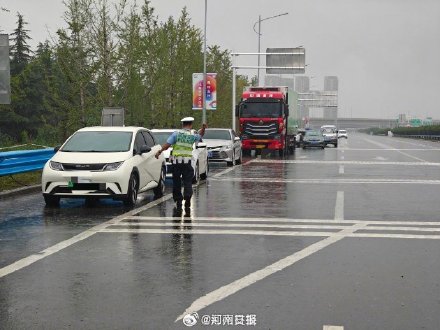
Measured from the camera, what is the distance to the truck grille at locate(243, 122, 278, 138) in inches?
1384

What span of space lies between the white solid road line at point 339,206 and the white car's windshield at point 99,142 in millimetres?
4288

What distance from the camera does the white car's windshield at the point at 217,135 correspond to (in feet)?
87.2

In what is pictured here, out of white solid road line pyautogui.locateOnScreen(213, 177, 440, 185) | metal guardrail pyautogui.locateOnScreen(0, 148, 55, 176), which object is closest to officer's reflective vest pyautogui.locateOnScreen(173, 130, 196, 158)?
metal guardrail pyautogui.locateOnScreen(0, 148, 55, 176)

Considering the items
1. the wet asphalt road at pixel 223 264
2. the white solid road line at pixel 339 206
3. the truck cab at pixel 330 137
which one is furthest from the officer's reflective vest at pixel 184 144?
the truck cab at pixel 330 137

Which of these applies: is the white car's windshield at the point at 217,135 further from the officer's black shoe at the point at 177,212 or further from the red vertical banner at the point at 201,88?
the officer's black shoe at the point at 177,212

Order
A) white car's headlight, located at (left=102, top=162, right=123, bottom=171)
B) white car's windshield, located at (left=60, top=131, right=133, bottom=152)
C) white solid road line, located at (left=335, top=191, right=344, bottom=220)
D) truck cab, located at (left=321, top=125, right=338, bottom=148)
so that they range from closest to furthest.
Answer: white solid road line, located at (left=335, top=191, right=344, bottom=220)
white car's headlight, located at (left=102, top=162, right=123, bottom=171)
white car's windshield, located at (left=60, top=131, right=133, bottom=152)
truck cab, located at (left=321, top=125, right=338, bottom=148)

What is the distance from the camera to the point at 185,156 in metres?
12.6

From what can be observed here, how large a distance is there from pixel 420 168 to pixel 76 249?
1970cm

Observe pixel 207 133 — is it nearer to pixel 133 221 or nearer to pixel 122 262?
pixel 133 221

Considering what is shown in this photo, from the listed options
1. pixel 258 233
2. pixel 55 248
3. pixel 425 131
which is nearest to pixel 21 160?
pixel 55 248

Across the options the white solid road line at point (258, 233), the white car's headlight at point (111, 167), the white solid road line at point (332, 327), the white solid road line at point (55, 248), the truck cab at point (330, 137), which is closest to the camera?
the white solid road line at point (332, 327)

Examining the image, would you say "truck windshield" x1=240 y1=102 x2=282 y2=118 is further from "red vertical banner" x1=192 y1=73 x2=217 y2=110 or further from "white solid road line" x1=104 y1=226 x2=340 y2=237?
"white solid road line" x1=104 y1=226 x2=340 y2=237

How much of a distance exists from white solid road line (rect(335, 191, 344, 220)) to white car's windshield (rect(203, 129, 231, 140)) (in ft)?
36.8

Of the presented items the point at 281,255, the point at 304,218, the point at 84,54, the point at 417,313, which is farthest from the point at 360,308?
the point at 84,54
